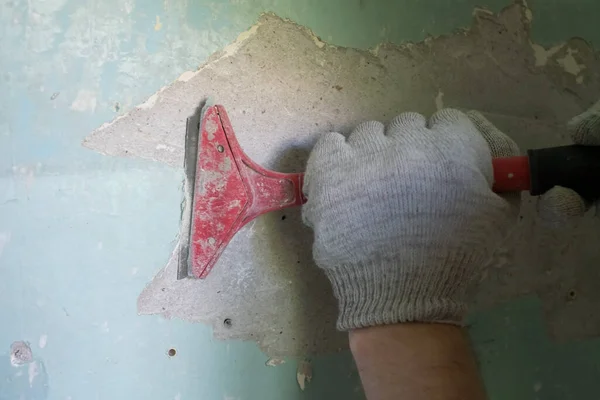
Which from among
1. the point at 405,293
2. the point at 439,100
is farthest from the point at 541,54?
the point at 405,293

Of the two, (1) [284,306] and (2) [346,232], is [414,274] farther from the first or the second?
(1) [284,306]

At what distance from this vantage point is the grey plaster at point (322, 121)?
1102 millimetres

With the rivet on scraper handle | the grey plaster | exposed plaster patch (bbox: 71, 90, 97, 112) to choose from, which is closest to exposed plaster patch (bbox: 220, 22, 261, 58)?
the grey plaster

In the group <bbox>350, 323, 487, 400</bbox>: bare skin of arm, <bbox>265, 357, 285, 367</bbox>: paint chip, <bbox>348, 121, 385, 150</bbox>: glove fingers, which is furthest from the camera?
<bbox>265, 357, 285, 367</bbox>: paint chip

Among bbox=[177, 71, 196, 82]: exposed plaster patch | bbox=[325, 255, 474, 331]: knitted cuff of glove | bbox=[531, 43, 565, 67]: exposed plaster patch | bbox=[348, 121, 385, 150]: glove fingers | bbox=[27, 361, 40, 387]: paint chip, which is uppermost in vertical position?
bbox=[531, 43, 565, 67]: exposed plaster patch

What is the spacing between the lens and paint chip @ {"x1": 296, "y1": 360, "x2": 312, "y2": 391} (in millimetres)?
1184

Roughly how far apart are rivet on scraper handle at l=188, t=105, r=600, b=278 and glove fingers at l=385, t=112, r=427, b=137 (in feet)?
0.54

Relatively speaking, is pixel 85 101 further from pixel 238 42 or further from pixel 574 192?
pixel 574 192

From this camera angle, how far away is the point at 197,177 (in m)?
1.04

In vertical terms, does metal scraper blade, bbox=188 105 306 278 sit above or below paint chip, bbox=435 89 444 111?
below

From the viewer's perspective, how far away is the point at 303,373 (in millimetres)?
1187

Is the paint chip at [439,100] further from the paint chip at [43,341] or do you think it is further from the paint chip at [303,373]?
the paint chip at [43,341]

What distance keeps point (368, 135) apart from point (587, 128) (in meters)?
0.39

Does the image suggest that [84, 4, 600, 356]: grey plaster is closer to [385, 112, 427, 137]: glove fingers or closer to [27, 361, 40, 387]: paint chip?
[385, 112, 427, 137]: glove fingers
